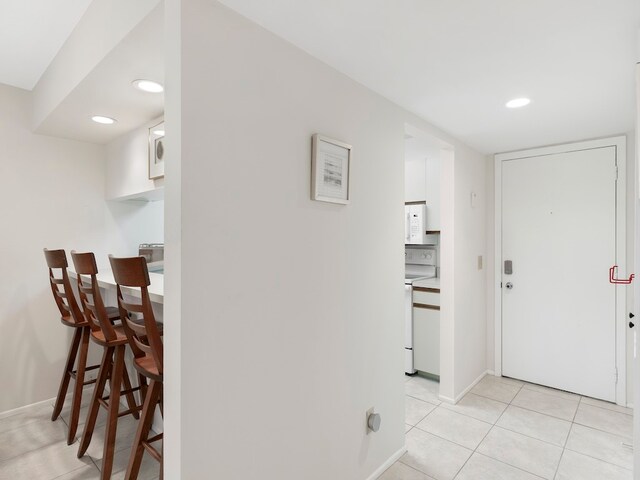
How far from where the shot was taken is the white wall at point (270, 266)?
3.89ft

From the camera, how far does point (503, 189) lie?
3.41 metres

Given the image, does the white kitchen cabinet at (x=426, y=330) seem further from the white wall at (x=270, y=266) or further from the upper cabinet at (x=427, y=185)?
the white wall at (x=270, y=266)

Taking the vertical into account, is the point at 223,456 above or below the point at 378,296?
below

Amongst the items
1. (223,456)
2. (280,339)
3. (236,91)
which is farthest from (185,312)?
(236,91)

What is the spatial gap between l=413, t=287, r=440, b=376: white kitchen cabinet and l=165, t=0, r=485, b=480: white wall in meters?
1.37

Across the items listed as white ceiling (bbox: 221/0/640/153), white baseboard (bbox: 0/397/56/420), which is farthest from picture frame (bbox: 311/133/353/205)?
white baseboard (bbox: 0/397/56/420)

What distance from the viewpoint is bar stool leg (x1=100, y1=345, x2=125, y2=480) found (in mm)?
1821

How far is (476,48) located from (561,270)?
238 cm

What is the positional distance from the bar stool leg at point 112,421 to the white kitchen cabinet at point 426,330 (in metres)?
2.53

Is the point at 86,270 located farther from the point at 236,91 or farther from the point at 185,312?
the point at 236,91

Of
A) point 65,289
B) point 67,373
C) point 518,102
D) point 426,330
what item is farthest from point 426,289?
point 67,373

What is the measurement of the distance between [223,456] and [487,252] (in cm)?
310

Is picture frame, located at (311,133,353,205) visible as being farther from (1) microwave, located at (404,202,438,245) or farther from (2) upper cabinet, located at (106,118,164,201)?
(1) microwave, located at (404,202,438,245)

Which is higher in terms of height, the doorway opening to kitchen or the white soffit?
the white soffit
